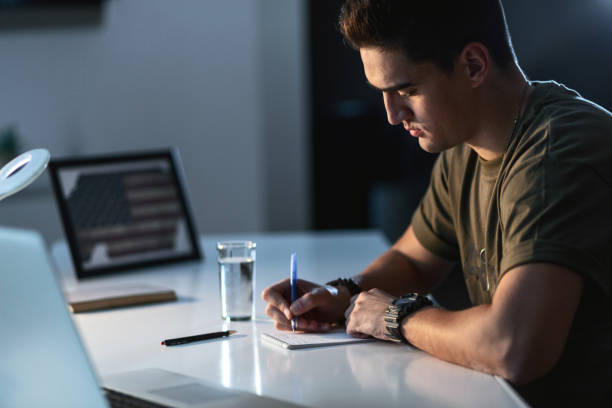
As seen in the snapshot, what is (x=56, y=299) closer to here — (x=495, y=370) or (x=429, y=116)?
(x=495, y=370)

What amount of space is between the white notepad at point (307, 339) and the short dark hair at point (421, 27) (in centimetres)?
46

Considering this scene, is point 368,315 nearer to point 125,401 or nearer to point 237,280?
point 237,280

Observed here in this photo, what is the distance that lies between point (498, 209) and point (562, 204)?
17cm

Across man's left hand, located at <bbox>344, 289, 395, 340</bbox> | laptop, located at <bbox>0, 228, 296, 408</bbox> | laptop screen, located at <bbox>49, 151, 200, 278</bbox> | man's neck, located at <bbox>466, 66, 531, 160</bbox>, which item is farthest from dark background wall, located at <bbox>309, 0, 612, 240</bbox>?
laptop, located at <bbox>0, 228, 296, 408</bbox>

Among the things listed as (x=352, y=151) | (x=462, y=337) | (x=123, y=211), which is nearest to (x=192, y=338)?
(x=462, y=337)

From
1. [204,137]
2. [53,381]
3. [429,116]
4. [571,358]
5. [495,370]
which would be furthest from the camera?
[204,137]

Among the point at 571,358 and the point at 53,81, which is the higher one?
the point at 53,81

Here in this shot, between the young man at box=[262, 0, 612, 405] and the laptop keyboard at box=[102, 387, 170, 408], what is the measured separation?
0.36 meters

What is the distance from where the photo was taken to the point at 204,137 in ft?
12.7

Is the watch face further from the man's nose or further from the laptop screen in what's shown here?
the laptop screen

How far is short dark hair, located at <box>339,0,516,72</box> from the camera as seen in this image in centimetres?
113

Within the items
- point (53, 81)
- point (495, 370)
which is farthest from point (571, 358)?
point (53, 81)

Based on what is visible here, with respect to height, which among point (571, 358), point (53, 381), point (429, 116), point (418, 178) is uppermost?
point (429, 116)

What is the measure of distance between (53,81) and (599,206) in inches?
132
